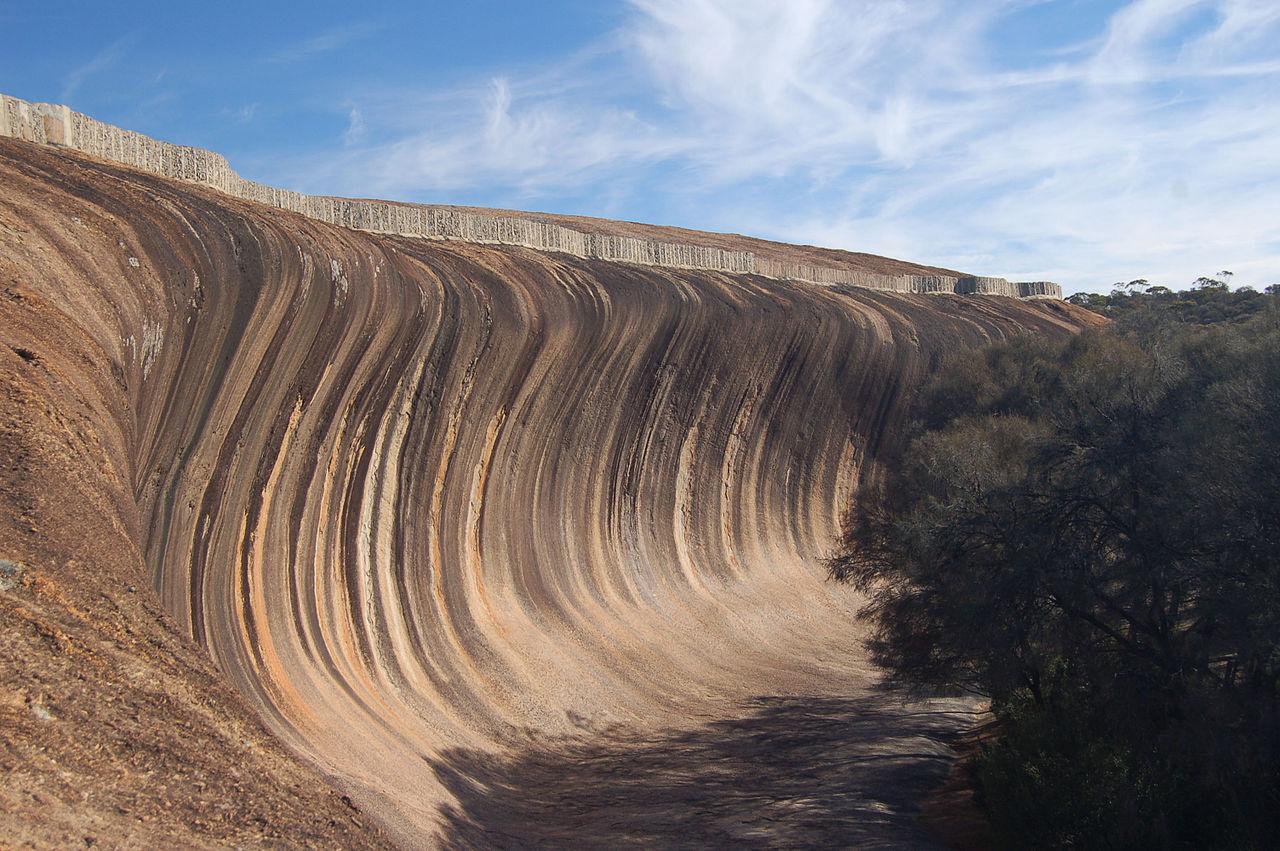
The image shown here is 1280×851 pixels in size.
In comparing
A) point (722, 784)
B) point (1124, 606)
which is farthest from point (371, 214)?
point (1124, 606)

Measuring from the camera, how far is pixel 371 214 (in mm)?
20594

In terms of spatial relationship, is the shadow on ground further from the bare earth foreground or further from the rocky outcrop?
the rocky outcrop

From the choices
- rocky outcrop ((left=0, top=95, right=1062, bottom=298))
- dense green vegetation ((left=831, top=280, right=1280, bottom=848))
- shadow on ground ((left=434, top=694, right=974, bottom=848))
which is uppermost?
rocky outcrop ((left=0, top=95, right=1062, bottom=298))

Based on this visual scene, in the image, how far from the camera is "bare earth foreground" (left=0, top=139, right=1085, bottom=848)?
6.61 m

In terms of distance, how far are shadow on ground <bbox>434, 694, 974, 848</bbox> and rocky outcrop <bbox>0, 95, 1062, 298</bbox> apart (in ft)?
33.2

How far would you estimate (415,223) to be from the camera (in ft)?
72.5

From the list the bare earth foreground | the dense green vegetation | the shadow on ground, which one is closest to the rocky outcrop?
the bare earth foreground

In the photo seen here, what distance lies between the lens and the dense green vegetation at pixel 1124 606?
32.6 feet

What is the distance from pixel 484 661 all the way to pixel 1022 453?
9.38 m

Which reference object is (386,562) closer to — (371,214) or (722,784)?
(722,784)

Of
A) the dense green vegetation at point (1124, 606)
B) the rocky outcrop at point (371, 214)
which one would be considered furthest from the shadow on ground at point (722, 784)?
the rocky outcrop at point (371, 214)

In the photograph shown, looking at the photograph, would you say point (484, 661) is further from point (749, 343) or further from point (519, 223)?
point (749, 343)

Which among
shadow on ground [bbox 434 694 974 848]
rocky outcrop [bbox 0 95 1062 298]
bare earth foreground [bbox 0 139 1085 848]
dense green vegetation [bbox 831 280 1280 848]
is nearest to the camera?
bare earth foreground [bbox 0 139 1085 848]

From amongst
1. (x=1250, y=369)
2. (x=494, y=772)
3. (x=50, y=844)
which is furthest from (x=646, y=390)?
(x=50, y=844)
